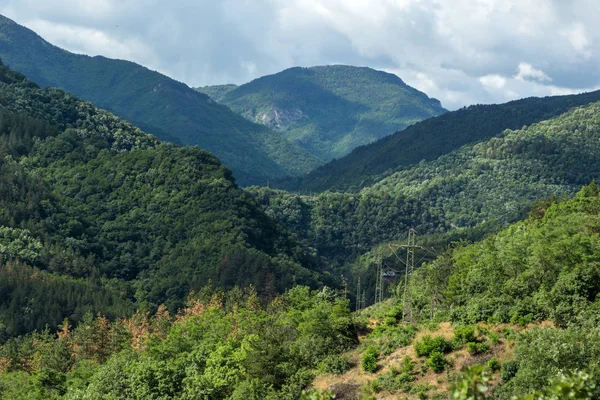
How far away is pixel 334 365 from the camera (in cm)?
5862

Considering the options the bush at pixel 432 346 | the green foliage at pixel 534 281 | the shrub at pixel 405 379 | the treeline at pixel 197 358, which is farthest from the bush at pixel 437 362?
the treeline at pixel 197 358

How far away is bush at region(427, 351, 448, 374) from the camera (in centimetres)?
5341

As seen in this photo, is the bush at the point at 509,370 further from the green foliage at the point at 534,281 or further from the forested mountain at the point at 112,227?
the forested mountain at the point at 112,227

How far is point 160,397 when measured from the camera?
6109cm

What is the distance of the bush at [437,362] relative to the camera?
53.4 meters

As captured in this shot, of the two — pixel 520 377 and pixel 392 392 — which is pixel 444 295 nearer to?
pixel 392 392

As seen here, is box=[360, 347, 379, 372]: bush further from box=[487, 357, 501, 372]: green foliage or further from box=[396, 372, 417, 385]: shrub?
box=[487, 357, 501, 372]: green foliage

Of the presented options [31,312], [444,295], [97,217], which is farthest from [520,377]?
[97,217]

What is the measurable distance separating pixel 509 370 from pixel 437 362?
19.5 ft

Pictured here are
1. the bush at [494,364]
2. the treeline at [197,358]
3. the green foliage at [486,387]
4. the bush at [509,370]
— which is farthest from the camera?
the treeline at [197,358]

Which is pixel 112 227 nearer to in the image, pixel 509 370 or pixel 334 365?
pixel 334 365

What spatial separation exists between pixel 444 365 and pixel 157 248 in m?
110

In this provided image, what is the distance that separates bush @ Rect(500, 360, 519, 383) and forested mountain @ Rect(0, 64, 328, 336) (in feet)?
279

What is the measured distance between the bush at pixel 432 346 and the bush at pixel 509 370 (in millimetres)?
6606
